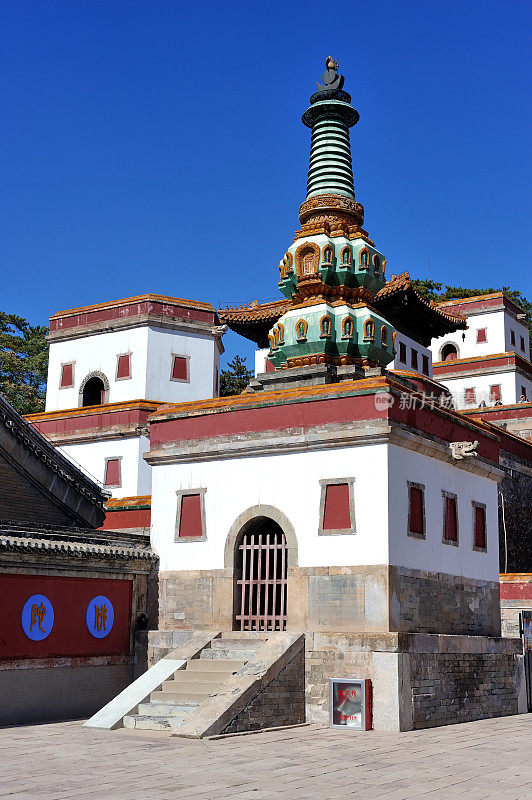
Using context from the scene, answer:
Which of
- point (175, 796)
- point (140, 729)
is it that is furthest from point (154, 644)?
point (175, 796)


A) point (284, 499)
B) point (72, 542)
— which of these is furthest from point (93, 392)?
point (284, 499)

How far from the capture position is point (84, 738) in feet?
48.0

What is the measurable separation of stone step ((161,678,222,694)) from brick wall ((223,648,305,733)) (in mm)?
990

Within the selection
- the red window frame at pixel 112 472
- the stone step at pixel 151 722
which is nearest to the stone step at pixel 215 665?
the stone step at pixel 151 722

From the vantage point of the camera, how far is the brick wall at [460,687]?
17016mm

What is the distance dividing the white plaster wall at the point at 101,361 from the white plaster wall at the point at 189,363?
298 millimetres

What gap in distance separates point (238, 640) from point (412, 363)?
2333 centimetres

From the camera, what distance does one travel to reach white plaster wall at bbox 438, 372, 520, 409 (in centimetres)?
4678

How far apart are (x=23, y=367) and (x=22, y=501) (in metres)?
29.1

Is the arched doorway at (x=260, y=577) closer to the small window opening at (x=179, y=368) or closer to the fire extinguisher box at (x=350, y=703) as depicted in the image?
the fire extinguisher box at (x=350, y=703)

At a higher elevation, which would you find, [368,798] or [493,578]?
[493,578]

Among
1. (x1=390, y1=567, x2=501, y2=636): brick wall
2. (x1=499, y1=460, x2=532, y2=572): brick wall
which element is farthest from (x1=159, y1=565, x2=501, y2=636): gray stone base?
(x1=499, y1=460, x2=532, y2=572): brick wall

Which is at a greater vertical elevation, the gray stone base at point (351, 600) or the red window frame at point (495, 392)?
the red window frame at point (495, 392)

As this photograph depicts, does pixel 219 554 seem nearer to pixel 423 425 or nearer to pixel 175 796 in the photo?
pixel 423 425
